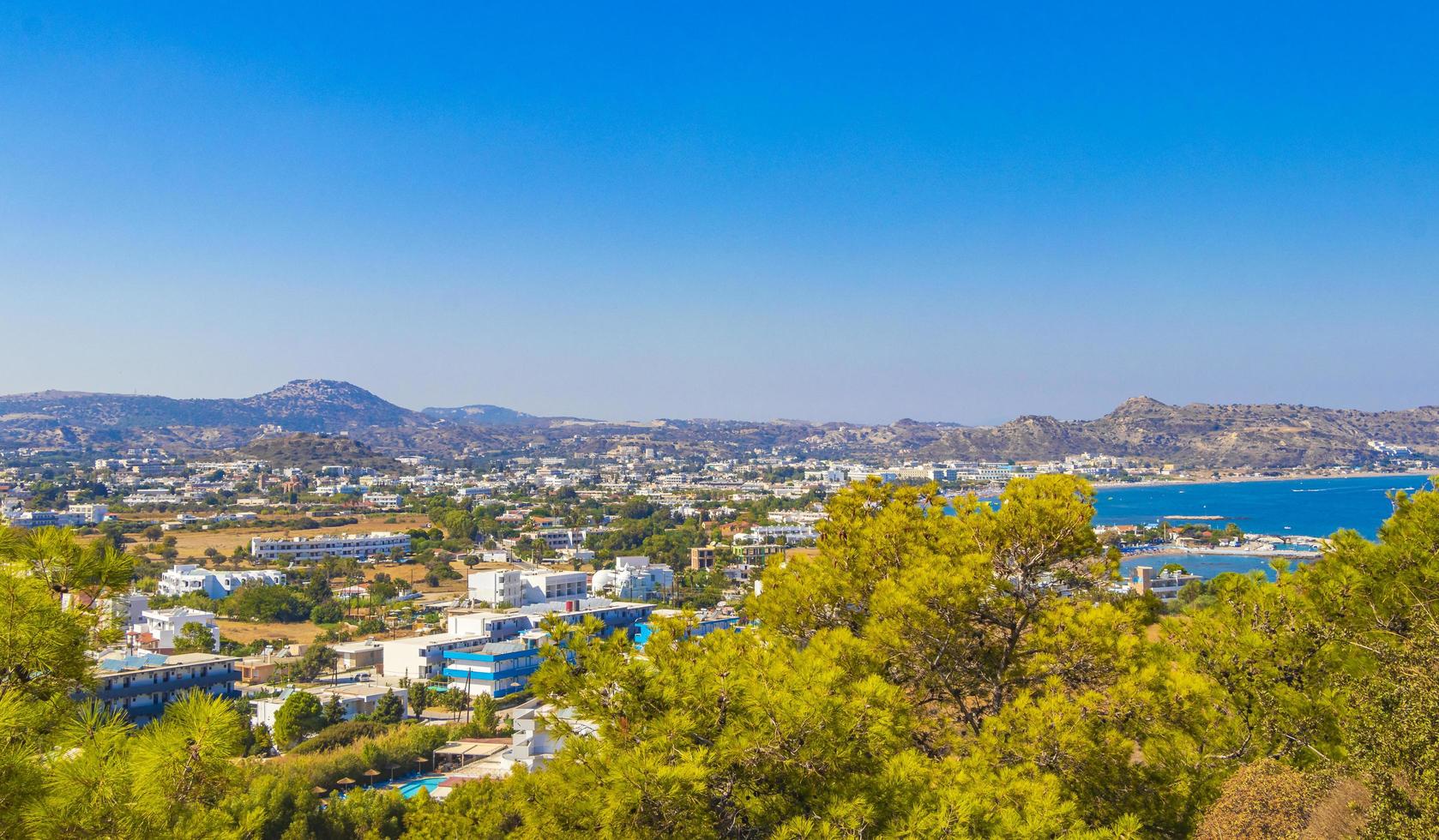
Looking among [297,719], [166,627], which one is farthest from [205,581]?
[297,719]

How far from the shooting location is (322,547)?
38375 millimetres

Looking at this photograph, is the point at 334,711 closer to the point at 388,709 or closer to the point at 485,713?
the point at 388,709

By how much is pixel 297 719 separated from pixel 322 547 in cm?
2512

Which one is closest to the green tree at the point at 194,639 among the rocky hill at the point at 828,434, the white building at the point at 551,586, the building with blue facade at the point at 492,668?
the building with blue facade at the point at 492,668

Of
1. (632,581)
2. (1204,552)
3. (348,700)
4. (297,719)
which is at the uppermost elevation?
(297,719)

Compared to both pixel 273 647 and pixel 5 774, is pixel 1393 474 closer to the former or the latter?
pixel 273 647

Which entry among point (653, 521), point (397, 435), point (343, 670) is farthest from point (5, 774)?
point (397, 435)

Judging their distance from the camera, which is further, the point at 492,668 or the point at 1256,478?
the point at 1256,478

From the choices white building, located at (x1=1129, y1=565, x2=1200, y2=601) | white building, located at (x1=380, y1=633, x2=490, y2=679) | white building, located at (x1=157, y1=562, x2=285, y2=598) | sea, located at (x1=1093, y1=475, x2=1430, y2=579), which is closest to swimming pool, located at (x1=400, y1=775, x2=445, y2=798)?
white building, located at (x1=380, y1=633, x2=490, y2=679)

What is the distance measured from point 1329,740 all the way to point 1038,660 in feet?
5.29

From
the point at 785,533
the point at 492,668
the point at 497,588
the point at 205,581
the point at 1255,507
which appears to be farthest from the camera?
the point at 1255,507

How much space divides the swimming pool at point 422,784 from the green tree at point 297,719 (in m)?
2.67

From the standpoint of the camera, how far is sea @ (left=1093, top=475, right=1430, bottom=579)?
136ft

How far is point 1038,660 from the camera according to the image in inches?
189
